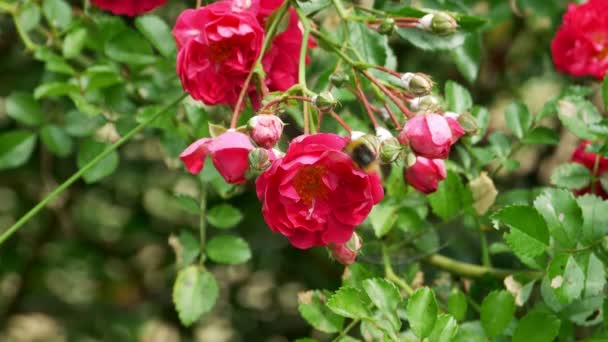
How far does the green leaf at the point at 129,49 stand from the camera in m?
1.25

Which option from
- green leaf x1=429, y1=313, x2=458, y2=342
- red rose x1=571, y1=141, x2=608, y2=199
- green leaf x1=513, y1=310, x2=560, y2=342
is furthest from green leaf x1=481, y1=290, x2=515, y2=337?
red rose x1=571, y1=141, x2=608, y2=199

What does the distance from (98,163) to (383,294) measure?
584 mm

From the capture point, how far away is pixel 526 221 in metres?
0.88

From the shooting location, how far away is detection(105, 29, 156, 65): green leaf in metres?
1.25

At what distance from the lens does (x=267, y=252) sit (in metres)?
2.10

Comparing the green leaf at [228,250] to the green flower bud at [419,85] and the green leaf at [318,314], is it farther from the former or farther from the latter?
the green flower bud at [419,85]

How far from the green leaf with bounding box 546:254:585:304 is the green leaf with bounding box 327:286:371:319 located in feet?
0.66

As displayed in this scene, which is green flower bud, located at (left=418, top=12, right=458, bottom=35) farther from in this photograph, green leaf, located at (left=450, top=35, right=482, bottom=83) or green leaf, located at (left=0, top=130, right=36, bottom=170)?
green leaf, located at (left=0, top=130, right=36, bottom=170)

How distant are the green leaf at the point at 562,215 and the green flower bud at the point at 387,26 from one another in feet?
0.84

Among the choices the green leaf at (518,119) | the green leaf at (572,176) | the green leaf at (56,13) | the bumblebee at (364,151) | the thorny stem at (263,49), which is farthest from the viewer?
the green leaf at (56,13)

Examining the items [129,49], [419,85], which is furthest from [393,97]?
[129,49]

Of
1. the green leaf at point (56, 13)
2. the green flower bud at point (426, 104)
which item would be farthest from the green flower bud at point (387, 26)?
the green leaf at point (56, 13)

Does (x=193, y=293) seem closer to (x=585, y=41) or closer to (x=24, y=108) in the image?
(x=24, y=108)

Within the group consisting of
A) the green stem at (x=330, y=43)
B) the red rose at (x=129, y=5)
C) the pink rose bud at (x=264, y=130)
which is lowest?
the red rose at (x=129, y=5)
